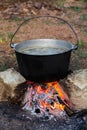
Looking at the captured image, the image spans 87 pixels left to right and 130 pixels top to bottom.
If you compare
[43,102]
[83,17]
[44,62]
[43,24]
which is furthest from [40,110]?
[83,17]

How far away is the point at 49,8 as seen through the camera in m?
6.71

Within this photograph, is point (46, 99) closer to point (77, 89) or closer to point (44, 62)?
point (77, 89)

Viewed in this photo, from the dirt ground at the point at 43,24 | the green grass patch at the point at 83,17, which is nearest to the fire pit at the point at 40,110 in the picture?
the dirt ground at the point at 43,24

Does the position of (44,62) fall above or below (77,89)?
above

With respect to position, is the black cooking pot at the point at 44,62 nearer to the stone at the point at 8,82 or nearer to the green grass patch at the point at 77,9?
the stone at the point at 8,82

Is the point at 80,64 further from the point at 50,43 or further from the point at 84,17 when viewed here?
the point at 84,17

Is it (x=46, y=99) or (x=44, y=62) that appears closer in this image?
(x=44, y=62)

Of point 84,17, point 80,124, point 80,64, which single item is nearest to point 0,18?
point 84,17

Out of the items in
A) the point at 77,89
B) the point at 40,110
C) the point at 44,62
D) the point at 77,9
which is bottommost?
the point at 77,9

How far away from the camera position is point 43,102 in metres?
3.78

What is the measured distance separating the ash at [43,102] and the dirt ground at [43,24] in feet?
2.42

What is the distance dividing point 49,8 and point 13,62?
2.40 metres

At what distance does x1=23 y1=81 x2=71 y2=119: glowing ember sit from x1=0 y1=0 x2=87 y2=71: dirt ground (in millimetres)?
718

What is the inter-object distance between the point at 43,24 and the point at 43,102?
7.88ft
